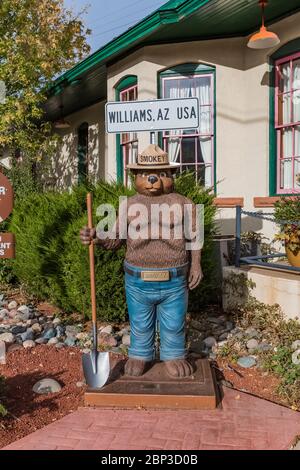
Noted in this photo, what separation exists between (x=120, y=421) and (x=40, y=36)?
10186mm

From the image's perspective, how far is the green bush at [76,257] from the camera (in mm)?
4934

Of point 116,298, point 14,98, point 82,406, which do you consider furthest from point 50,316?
point 14,98

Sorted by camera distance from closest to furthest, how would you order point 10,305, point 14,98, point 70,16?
1. point 10,305
2. point 14,98
3. point 70,16

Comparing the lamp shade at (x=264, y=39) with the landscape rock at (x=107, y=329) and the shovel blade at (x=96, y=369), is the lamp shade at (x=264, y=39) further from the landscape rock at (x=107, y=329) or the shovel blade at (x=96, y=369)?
the shovel blade at (x=96, y=369)

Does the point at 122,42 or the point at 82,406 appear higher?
the point at 122,42

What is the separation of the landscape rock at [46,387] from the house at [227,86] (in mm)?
4162

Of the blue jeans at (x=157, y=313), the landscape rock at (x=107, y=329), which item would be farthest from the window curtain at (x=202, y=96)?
the blue jeans at (x=157, y=313)

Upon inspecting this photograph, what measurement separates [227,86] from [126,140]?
2134mm

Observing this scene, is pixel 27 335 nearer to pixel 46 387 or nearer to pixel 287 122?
pixel 46 387

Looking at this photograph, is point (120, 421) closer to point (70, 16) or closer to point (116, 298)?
point (116, 298)

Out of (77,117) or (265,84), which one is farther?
(77,117)

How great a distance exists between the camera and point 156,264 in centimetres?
351

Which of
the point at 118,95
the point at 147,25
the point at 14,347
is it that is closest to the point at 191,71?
the point at 147,25
